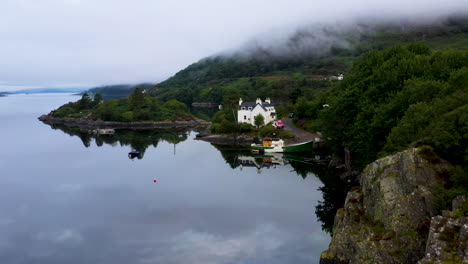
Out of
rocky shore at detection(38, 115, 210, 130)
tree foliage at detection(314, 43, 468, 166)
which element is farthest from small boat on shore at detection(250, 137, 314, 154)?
rocky shore at detection(38, 115, 210, 130)

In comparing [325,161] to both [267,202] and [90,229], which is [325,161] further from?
[90,229]

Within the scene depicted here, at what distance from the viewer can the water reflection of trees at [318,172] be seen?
4066 centimetres

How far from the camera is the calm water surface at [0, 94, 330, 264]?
3309 cm

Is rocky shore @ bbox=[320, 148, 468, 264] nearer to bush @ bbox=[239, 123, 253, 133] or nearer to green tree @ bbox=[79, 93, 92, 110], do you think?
bush @ bbox=[239, 123, 253, 133]

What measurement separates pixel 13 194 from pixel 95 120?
323 feet

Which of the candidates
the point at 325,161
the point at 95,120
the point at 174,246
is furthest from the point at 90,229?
the point at 95,120

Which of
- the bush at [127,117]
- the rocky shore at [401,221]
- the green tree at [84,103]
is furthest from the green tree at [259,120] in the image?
the green tree at [84,103]

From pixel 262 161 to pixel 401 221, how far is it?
155 feet

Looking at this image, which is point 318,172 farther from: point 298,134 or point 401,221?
point 401,221

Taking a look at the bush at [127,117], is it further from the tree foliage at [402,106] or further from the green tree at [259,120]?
the tree foliage at [402,106]

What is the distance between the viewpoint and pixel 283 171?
61469mm

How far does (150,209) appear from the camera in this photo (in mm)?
44094

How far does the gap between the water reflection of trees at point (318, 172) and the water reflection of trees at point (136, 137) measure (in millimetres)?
19636

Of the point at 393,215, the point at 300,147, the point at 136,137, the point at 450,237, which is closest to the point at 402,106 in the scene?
the point at 393,215
